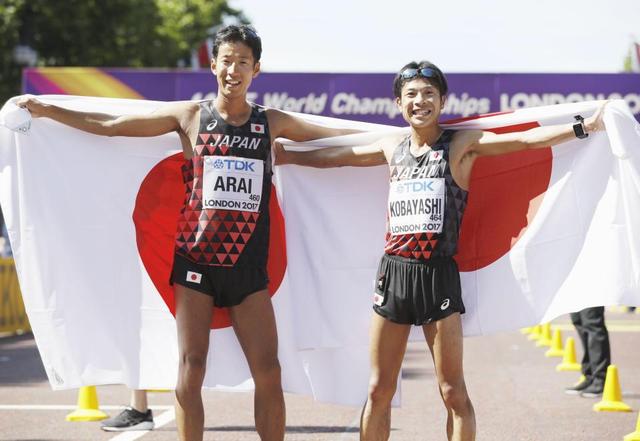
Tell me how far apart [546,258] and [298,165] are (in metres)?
1.64

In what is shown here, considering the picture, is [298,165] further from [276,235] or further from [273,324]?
[273,324]

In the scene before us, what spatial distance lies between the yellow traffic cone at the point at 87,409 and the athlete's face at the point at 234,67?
4.16 m

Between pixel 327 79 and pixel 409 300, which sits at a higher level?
pixel 327 79

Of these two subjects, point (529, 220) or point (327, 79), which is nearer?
point (529, 220)

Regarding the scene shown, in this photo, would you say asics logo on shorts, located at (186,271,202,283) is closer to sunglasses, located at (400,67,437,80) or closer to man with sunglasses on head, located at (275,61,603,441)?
man with sunglasses on head, located at (275,61,603,441)

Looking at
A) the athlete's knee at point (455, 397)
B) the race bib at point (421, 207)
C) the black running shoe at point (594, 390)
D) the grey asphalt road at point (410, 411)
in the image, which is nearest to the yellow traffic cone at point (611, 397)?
the grey asphalt road at point (410, 411)

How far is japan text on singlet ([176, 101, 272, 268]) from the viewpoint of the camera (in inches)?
250

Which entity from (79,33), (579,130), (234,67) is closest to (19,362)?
(234,67)

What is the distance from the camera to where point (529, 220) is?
7184 mm

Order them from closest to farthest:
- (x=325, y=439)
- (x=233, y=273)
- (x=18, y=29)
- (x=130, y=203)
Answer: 1. (x=233, y=273)
2. (x=130, y=203)
3. (x=325, y=439)
4. (x=18, y=29)

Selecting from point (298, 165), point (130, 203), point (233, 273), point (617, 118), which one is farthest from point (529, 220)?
point (130, 203)

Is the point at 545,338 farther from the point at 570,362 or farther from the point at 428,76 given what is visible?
the point at 428,76

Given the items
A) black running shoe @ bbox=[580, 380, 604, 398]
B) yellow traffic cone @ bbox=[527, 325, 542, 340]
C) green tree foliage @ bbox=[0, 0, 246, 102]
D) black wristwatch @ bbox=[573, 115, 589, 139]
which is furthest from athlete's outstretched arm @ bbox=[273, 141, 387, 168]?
green tree foliage @ bbox=[0, 0, 246, 102]

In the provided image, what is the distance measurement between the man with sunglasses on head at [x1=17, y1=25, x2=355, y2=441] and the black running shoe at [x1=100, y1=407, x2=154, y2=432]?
108 inches
